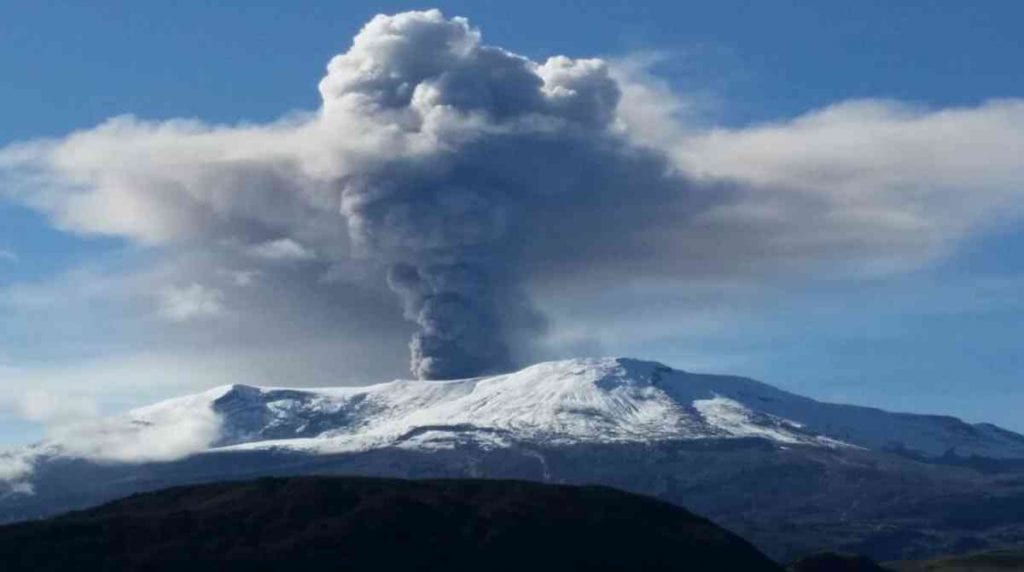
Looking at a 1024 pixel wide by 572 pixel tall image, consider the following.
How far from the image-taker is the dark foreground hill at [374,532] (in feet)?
358

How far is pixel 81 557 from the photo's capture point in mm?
108188

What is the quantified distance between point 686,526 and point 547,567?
15.5m

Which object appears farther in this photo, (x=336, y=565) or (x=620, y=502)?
(x=620, y=502)

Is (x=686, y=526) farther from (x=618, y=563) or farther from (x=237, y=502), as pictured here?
(x=237, y=502)

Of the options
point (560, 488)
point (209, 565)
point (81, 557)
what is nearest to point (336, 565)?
point (209, 565)

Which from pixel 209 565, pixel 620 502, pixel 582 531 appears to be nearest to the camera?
pixel 209 565

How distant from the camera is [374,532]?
373ft

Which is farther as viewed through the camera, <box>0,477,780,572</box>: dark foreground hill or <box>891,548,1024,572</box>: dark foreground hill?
<box>891,548,1024,572</box>: dark foreground hill

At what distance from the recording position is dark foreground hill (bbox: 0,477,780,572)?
358ft

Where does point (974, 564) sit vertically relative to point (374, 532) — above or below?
above

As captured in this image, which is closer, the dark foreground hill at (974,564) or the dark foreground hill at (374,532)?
the dark foreground hill at (374,532)

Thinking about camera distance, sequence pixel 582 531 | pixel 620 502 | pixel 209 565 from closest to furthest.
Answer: pixel 209 565
pixel 582 531
pixel 620 502

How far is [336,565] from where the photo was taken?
108 m

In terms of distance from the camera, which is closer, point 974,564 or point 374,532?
point 374,532
